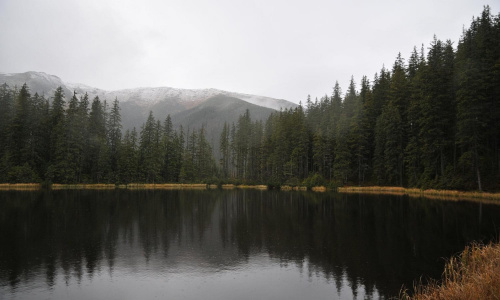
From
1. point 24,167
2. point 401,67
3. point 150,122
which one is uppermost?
point 401,67

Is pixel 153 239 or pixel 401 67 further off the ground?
pixel 401 67

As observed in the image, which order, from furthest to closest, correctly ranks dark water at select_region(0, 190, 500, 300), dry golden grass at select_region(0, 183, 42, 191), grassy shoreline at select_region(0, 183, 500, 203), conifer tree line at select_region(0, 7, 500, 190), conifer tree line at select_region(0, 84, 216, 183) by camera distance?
conifer tree line at select_region(0, 84, 216, 183) → dry golden grass at select_region(0, 183, 42, 191) → conifer tree line at select_region(0, 7, 500, 190) → grassy shoreline at select_region(0, 183, 500, 203) → dark water at select_region(0, 190, 500, 300)

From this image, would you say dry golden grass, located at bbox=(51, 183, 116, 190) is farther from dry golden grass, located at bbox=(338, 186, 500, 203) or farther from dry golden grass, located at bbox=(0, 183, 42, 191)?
dry golden grass, located at bbox=(338, 186, 500, 203)

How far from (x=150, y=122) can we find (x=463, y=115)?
80223 mm

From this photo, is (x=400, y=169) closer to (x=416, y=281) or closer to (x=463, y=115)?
(x=463, y=115)

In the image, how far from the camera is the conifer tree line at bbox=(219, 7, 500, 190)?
42.0m

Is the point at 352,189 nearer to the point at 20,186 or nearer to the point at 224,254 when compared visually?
the point at 224,254

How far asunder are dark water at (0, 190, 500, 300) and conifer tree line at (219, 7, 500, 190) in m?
21.1

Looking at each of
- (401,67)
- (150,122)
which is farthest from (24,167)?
(401,67)

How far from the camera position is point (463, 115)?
41531 mm

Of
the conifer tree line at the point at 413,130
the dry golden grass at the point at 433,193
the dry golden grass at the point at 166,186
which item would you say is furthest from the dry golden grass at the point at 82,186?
the dry golden grass at the point at 433,193

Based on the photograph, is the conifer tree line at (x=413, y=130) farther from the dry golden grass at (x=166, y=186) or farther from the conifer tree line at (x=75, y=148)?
the conifer tree line at (x=75, y=148)

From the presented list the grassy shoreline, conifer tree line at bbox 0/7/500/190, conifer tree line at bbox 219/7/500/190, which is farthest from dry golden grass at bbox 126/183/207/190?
conifer tree line at bbox 219/7/500/190

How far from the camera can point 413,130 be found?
56.5 metres
